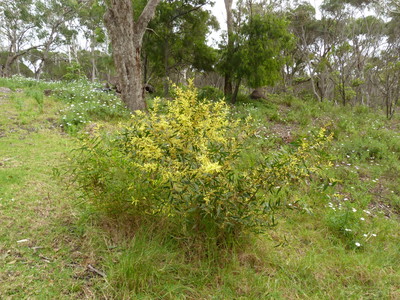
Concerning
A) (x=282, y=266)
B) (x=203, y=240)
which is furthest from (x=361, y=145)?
(x=203, y=240)

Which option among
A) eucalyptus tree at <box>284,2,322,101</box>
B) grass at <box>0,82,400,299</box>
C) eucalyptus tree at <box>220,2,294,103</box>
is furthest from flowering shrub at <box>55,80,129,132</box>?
eucalyptus tree at <box>284,2,322,101</box>

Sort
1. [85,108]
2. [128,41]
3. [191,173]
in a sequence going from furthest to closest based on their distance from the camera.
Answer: [128,41], [85,108], [191,173]

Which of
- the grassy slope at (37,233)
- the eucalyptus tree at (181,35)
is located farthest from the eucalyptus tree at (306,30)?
the grassy slope at (37,233)

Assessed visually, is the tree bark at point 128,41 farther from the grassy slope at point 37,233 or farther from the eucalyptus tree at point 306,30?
the eucalyptus tree at point 306,30

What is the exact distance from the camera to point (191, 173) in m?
1.78

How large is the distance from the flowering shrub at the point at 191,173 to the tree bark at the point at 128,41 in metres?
5.13

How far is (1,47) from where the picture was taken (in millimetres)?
29656

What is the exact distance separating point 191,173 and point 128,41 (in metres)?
6.04

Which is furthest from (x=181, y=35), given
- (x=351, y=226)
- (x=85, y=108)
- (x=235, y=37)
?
(x=351, y=226)

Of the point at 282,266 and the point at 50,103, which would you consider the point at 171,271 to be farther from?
the point at 50,103

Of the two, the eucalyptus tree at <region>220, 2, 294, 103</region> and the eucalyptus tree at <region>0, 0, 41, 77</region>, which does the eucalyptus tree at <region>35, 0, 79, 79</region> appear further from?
the eucalyptus tree at <region>220, 2, 294, 103</region>

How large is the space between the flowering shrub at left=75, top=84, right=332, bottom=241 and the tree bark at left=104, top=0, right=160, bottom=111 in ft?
16.8

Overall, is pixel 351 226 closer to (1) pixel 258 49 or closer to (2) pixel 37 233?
(2) pixel 37 233

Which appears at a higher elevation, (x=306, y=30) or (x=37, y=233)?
(x=306, y=30)
